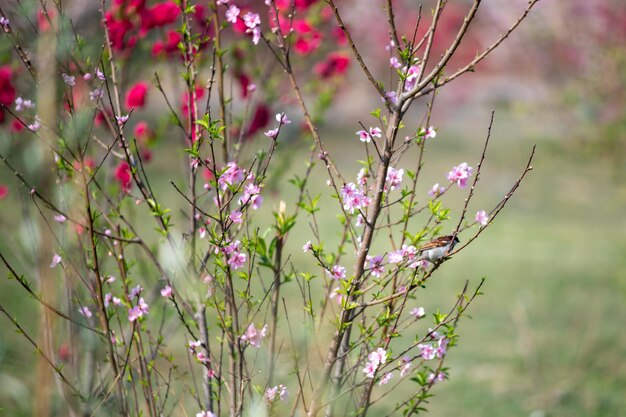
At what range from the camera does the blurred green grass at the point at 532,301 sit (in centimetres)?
430

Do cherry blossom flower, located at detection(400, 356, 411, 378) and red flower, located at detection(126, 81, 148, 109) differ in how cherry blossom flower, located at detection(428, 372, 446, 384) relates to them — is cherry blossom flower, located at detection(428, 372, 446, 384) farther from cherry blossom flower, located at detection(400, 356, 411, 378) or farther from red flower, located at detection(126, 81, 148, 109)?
red flower, located at detection(126, 81, 148, 109)

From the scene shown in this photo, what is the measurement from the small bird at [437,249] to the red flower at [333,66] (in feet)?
5.71

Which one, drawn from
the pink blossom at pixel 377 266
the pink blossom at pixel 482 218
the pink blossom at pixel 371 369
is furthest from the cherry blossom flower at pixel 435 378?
the pink blossom at pixel 482 218

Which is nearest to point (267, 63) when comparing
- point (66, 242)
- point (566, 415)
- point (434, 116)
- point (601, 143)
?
point (66, 242)

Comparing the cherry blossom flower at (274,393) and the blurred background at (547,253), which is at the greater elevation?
the blurred background at (547,253)

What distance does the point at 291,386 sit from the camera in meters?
4.57

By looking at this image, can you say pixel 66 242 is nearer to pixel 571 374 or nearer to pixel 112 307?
pixel 112 307

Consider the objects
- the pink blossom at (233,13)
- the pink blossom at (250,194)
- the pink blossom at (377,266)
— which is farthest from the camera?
the pink blossom at (233,13)

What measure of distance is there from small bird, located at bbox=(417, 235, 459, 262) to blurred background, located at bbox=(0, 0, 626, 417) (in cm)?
40

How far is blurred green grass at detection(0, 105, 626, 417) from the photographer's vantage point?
14.1ft

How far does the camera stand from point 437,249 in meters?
1.91

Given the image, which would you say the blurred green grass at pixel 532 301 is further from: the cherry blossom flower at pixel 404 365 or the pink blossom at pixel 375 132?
the pink blossom at pixel 375 132

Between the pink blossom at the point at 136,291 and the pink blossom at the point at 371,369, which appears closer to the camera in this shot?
the pink blossom at the point at 371,369

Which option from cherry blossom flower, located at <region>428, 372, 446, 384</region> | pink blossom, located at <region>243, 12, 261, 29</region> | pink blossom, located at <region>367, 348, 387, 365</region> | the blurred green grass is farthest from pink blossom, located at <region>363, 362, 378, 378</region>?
pink blossom, located at <region>243, 12, 261, 29</region>
